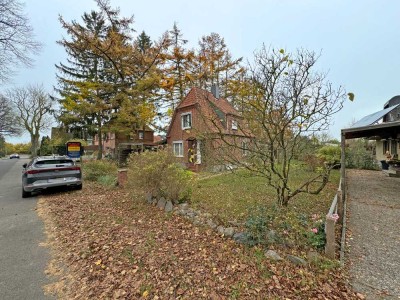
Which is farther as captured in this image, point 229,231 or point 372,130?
point 372,130

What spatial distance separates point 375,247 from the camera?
3887 millimetres

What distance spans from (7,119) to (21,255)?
139 feet

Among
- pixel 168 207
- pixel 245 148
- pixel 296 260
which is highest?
pixel 245 148

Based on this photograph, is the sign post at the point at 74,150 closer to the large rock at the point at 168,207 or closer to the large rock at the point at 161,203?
the large rock at the point at 161,203

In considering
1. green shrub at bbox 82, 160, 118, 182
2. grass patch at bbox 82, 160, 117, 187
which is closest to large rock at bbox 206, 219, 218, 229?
grass patch at bbox 82, 160, 117, 187

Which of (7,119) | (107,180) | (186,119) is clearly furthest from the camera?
(7,119)

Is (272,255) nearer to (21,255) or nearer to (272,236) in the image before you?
(272,236)

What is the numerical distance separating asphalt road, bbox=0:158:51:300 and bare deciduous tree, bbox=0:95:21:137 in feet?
118

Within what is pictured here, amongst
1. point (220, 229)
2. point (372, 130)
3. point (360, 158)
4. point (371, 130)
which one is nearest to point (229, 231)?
point (220, 229)

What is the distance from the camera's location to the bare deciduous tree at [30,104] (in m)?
36.6

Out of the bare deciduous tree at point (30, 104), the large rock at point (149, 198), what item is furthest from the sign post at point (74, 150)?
the bare deciduous tree at point (30, 104)

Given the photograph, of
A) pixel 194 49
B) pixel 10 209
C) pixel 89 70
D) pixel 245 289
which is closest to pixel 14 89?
pixel 89 70

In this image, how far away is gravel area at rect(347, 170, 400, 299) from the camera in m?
2.85

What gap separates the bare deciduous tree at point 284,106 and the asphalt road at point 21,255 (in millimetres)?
4405
